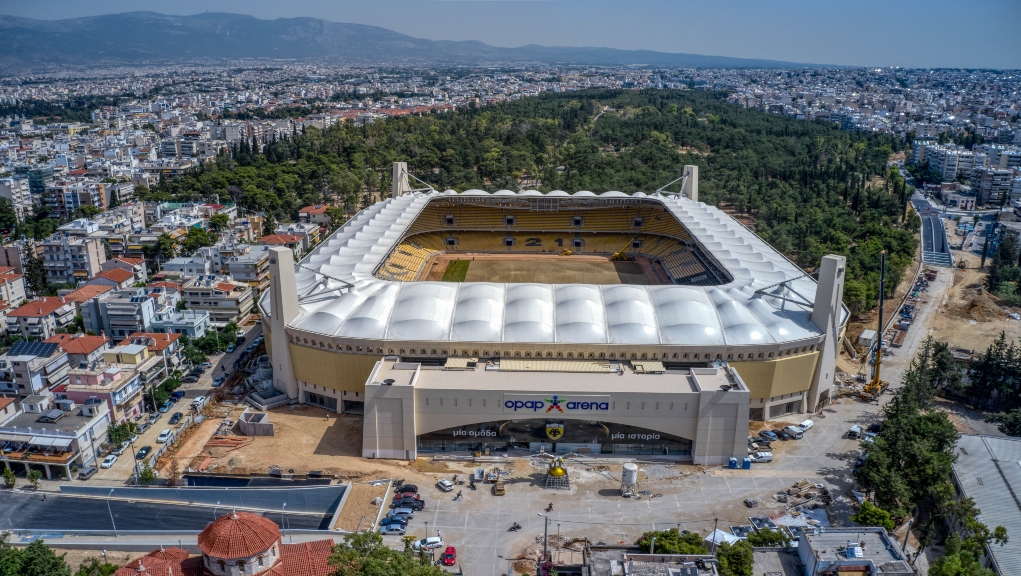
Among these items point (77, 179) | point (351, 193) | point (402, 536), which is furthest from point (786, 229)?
point (77, 179)

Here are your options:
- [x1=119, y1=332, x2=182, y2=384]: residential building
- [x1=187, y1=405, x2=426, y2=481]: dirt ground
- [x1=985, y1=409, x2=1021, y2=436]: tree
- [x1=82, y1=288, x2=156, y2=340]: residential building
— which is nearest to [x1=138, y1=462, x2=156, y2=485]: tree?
[x1=187, y1=405, x2=426, y2=481]: dirt ground

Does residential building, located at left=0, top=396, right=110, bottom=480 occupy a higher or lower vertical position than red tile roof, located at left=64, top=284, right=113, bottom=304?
lower

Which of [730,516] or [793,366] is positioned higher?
[793,366]

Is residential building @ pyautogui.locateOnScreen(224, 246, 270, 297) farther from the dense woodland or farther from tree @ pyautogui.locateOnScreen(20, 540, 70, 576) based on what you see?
tree @ pyautogui.locateOnScreen(20, 540, 70, 576)

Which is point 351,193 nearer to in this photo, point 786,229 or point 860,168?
point 786,229

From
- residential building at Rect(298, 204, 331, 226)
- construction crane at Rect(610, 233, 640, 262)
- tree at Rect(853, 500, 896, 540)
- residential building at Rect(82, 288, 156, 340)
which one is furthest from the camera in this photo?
residential building at Rect(298, 204, 331, 226)
